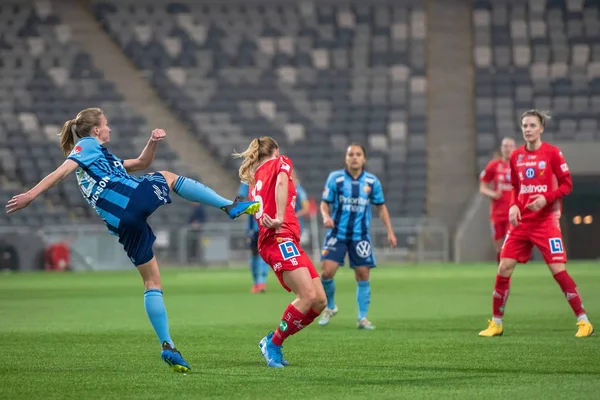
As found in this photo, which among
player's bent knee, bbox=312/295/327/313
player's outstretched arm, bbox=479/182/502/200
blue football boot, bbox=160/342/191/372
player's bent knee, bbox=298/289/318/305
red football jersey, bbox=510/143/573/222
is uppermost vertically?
red football jersey, bbox=510/143/573/222

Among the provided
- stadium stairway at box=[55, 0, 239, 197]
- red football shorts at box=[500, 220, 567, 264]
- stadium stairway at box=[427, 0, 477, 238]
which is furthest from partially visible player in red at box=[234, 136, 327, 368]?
stadium stairway at box=[55, 0, 239, 197]

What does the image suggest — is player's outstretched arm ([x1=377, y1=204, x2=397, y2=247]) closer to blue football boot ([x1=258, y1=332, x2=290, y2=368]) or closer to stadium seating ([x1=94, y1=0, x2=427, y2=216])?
blue football boot ([x1=258, y1=332, x2=290, y2=368])

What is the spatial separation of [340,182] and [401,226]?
17714mm

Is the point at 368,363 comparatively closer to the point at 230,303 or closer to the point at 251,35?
the point at 230,303

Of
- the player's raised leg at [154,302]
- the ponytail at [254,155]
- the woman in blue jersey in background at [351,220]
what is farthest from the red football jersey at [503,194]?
the player's raised leg at [154,302]

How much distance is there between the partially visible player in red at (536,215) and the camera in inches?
391

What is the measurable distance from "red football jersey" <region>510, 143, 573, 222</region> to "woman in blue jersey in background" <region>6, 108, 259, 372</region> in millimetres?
3703

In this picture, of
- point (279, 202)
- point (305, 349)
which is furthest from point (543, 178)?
point (279, 202)

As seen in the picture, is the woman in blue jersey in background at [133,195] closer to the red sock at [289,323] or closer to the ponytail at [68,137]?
the ponytail at [68,137]

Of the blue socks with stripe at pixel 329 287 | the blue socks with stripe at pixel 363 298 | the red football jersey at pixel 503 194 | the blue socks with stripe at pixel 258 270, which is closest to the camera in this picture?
the blue socks with stripe at pixel 363 298

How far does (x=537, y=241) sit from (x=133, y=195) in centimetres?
435

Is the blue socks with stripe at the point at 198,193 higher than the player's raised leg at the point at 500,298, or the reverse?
the blue socks with stripe at the point at 198,193

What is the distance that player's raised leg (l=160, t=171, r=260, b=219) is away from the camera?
7.15 meters

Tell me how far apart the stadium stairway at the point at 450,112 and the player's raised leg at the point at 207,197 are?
78.6 ft
